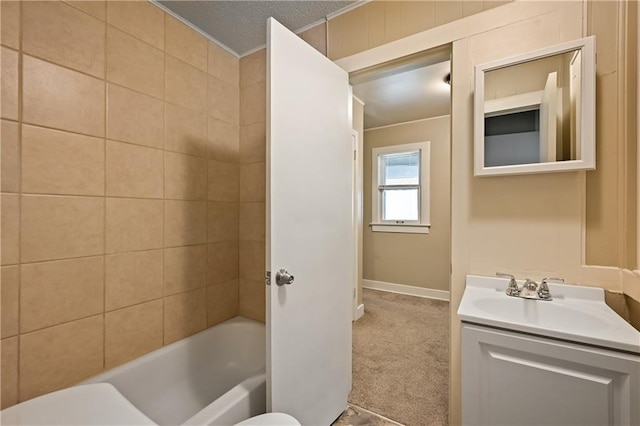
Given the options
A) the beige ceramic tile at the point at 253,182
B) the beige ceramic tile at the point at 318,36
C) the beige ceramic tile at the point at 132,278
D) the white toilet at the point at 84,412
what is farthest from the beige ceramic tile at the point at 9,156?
the beige ceramic tile at the point at 318,36

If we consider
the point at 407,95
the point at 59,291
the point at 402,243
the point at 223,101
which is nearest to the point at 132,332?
the point at 59,291

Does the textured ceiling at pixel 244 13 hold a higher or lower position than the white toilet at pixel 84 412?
higher

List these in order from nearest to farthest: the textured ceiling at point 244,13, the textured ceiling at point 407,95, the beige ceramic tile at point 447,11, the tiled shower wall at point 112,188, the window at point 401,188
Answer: the tiled shower wall at point 112,188 → the beige ceramic tile at point 447,11 → the textured ceiling at point 244,13 → the textured ceiling at point 407,95 → the window at point 401,188

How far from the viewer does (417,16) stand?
1490 mm

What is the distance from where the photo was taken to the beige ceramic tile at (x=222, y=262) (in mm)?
1924

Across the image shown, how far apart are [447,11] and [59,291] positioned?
90.7 inches

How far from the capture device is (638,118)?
1024 mm

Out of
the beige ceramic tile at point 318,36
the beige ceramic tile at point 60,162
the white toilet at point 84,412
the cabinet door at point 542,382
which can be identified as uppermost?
the beige ceramic tile at point 318,36

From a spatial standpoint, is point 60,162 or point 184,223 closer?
point 60,162

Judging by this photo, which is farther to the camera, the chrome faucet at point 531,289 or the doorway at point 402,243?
the doorway at point 402,243

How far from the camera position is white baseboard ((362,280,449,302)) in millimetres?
3617

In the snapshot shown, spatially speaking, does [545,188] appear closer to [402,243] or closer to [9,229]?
[9,229]

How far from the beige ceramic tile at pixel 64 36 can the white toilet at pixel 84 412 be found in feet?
4.57

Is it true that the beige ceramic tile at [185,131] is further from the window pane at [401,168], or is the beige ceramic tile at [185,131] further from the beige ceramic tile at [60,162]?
the window pane at [401,168]
